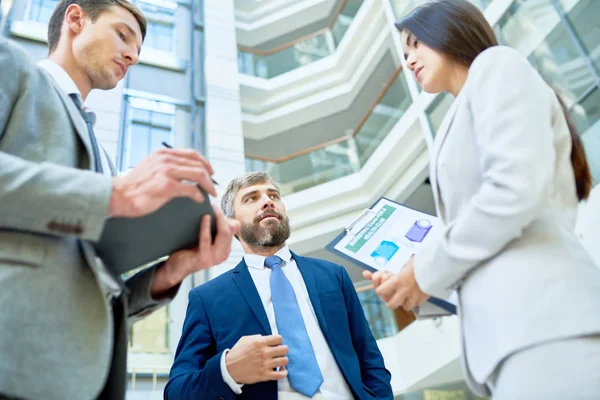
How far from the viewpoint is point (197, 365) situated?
6.53 feet

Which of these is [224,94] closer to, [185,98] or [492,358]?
[185,98]

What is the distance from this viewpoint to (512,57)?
4.16 feet

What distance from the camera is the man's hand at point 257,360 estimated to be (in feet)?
5.71

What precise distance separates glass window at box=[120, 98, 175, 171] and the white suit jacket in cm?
527

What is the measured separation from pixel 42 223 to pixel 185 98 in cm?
641

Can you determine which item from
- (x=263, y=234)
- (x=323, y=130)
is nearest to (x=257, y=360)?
(x=263, y=234)

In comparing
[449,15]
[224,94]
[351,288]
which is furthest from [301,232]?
[449,15]

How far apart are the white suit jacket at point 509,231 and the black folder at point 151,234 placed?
557 mm

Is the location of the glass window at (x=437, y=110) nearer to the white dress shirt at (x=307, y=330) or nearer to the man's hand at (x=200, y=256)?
the white dress shirt at (x=307, y=330)

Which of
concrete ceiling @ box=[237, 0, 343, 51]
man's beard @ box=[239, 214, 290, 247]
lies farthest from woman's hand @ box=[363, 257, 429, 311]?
concrete ceiling @ box=[237, 0, 343, 51]

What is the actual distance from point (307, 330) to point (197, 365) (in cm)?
45

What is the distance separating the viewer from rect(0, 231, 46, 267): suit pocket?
971mm

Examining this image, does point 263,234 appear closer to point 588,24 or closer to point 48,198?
point 48,198

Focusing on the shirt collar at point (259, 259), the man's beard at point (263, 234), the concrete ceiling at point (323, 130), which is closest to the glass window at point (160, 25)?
the concrete ceiling at point (323, 130)
